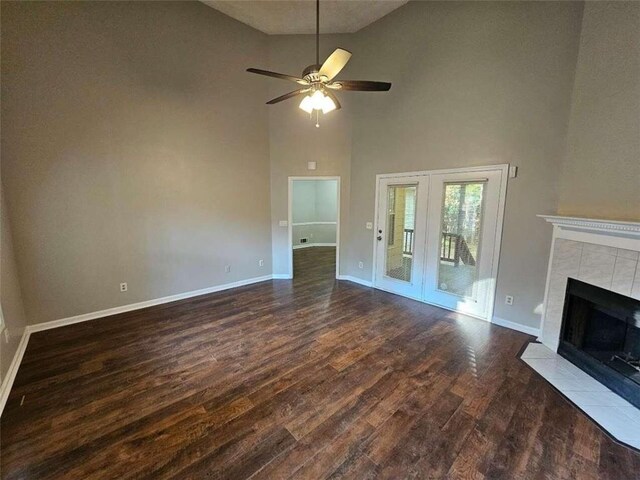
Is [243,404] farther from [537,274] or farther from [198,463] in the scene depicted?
[537,274]

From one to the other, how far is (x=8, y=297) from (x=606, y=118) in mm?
5961

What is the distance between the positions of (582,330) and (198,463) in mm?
3557

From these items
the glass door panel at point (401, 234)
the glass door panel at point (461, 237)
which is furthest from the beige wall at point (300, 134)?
the glass door panel at point (461, 237)

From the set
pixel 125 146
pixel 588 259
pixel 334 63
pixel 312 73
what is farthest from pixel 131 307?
pixel 588 259

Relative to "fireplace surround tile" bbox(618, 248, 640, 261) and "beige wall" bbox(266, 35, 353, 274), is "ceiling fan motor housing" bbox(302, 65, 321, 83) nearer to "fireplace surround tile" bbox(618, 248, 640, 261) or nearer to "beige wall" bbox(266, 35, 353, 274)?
"beige wall" bbox(266, 35, 353, 274)

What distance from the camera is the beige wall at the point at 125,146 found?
3.06m

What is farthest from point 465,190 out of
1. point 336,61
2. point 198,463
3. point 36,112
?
point 36,112

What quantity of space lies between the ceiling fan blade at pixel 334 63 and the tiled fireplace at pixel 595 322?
8.54ft

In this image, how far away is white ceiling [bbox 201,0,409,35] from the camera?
3.99 meters

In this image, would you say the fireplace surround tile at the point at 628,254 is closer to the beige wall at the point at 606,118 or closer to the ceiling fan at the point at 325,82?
the beige wall at the point at 606,118

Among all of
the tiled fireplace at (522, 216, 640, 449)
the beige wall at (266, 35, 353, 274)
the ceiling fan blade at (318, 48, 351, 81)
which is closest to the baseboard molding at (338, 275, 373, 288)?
the beige wall at (266, 35, 353, 274)

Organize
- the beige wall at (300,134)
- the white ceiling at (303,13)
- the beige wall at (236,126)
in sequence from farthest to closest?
the beige wall at (300,134)
the white ceiling at (303,13)
the beige wall at (236,126)

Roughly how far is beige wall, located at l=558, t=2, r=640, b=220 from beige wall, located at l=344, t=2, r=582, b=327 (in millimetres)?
135

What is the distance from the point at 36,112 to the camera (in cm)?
305
